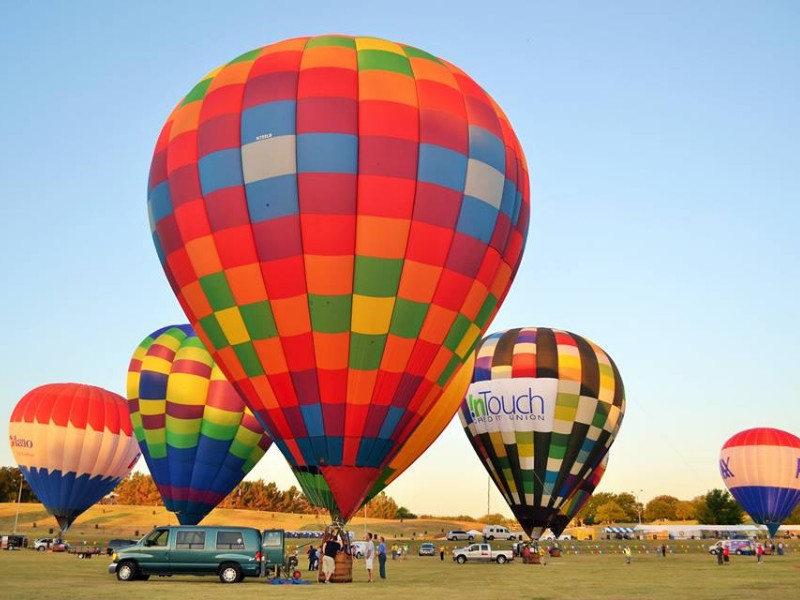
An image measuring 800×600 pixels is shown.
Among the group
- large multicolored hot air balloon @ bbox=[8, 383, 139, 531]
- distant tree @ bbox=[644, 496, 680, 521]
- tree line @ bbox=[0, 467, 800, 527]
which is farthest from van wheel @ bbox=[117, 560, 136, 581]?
distant tree @ bbox=[644, 496, 680, 521]

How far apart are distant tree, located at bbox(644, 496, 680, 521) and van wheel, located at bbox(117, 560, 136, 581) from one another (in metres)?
141

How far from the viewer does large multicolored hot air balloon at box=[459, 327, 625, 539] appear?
120 ft

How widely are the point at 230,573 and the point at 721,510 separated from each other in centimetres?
11171

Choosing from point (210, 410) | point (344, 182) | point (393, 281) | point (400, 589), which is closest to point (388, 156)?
point (344, 182)

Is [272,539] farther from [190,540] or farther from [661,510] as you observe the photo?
[661,510]

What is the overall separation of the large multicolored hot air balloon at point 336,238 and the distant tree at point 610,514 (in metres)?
125

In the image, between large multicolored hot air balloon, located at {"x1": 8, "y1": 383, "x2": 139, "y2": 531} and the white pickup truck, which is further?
large multicolored hot air balloon, located at {"x1": 8, "y1": 383, "x2": 139, "y2": 531}

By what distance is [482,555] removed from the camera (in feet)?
132

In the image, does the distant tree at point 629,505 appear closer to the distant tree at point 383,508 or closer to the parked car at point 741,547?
the distant tree at point 383,508

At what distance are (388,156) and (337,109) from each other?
1722mm

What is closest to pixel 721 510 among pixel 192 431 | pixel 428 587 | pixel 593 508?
pixel 593 508

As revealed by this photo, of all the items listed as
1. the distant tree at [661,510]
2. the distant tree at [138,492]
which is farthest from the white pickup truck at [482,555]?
the distant tree at [661,510]

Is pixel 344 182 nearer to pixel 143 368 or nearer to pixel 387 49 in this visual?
pixel 387 49

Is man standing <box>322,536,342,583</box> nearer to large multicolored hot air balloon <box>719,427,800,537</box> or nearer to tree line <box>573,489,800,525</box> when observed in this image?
large multicolored hot air balloon <box>719,427,800,537</box>
